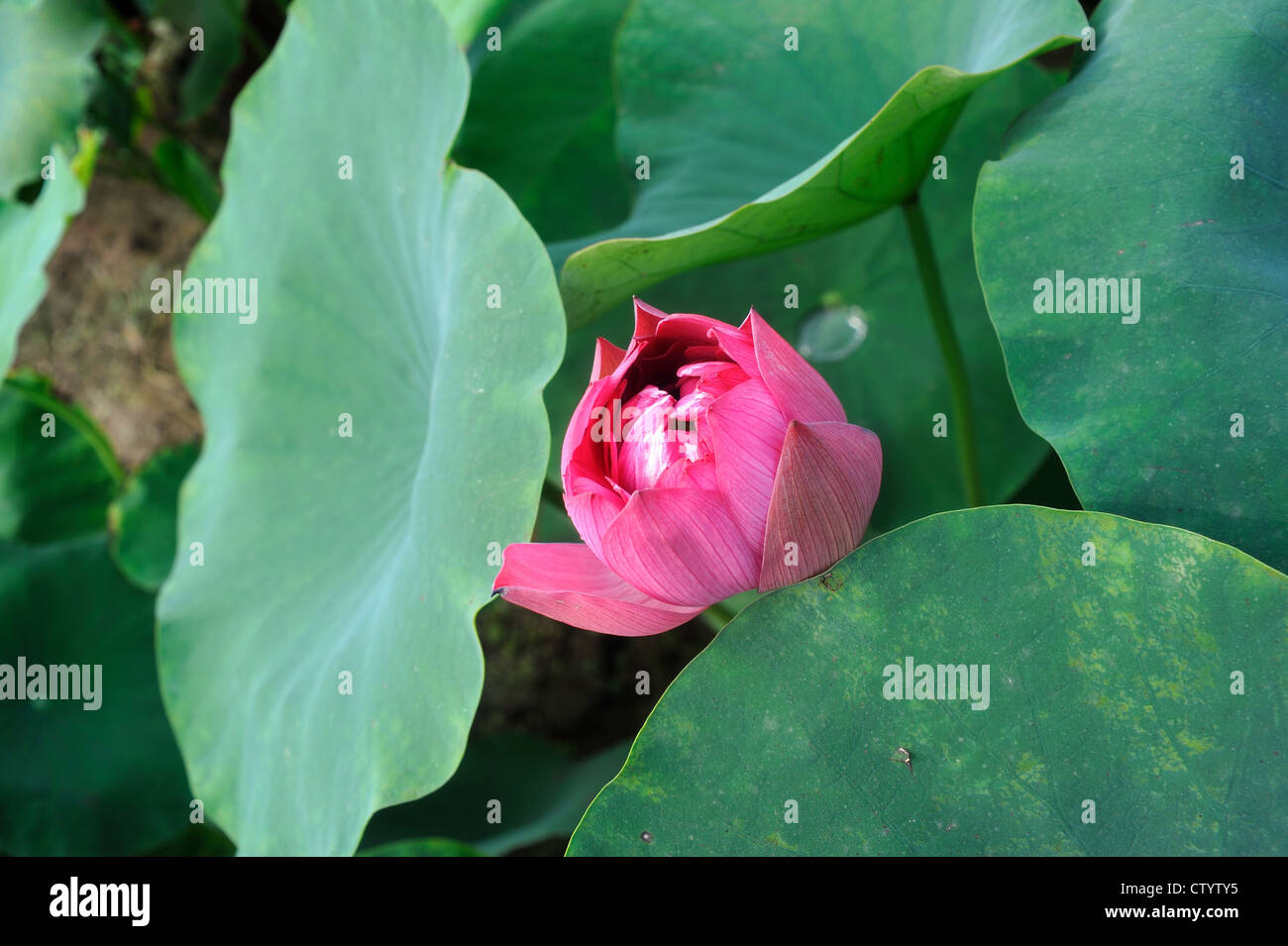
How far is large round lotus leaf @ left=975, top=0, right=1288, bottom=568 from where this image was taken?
46 cm

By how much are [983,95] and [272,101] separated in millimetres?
630

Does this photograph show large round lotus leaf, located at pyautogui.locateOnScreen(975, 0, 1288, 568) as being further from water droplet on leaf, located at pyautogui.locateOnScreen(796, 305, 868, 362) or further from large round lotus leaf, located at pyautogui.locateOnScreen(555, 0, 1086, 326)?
water droplet on leaf, located at pyautogui.locateOnScreen(796, 305, 868, 362)

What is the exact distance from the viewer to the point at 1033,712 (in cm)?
43

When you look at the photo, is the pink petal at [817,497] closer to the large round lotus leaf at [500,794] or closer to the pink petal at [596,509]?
the pink petal at [596,509]

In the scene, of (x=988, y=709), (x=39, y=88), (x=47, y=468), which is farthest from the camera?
(x=47, y=468)

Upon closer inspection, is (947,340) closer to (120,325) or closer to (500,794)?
(500,794)

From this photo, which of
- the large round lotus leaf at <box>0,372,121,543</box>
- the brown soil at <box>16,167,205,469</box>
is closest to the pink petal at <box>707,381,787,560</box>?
the large round lotus leaf at <box>0,372,121,543</box>

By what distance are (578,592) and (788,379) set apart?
152 millimetres

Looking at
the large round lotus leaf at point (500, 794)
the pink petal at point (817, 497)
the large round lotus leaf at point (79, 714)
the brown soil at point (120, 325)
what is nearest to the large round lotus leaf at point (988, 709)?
the pink petal at point (817, 497)

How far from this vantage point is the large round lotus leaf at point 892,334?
0.87 metres

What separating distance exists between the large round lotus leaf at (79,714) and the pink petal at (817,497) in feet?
3.15

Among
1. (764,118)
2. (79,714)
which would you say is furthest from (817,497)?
(79,714)

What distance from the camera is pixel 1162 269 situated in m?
0.49

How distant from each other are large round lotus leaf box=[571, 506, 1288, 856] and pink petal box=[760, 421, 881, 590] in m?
0.01
